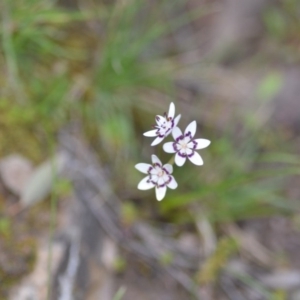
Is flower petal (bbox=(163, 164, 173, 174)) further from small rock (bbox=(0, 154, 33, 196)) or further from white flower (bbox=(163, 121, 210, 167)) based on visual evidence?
small rock (bbox=(0, 154, 33, 196))

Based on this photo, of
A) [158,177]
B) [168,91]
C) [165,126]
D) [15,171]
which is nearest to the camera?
[165,126]

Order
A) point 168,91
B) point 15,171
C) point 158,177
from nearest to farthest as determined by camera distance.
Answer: point 158,177 → point 15,171 → point 168,91

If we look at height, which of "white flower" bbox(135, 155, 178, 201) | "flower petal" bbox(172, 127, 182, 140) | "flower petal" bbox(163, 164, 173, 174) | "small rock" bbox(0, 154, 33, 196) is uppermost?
"flower petal" bbox(172, 127, 182, 140)

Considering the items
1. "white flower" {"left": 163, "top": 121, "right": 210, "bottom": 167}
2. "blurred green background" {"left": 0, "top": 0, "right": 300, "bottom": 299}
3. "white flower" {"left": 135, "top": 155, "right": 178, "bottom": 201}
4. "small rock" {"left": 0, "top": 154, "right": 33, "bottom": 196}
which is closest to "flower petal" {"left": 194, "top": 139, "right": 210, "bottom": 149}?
"white flower" {"left": 163, "top": 121, "right": 210, "bottom": 167}

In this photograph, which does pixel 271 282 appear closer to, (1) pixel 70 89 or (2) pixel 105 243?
(2) pixel 105 243

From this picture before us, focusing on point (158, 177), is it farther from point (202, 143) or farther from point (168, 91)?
point (168, 91)

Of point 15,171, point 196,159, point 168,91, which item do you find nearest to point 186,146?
point 196,159
